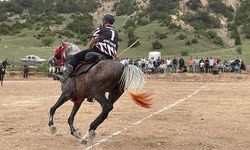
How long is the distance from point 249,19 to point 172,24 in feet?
64.9

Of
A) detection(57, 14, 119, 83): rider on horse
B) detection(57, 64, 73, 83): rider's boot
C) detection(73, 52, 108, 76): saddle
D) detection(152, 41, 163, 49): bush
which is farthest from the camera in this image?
detection(152, 41, 163, 49): bush

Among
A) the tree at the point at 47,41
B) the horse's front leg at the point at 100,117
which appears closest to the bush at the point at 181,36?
the tree at the point at 47,41

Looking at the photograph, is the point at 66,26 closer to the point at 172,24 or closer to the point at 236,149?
the point at 172,24

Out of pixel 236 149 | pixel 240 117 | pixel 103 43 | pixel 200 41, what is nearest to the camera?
pixel 236 149

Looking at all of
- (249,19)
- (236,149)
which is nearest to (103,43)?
(236,149)

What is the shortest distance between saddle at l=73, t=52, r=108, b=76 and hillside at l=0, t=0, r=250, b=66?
159 feet

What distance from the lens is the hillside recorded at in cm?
7756

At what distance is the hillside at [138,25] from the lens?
77.6 m

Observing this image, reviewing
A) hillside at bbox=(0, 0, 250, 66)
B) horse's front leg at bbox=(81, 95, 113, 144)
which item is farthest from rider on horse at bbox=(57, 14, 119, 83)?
hillside at bbox=(0, 0, 250, 66)

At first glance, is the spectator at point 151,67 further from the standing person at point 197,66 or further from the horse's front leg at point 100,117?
the horse's front leg at point 100,117

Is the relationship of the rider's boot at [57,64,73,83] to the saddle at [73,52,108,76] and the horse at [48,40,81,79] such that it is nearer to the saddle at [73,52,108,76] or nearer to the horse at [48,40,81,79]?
the saddle at [73,52,108,76]

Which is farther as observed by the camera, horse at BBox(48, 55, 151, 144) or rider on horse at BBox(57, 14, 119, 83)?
rider on horse at BBox(57, 14, 119, 83)

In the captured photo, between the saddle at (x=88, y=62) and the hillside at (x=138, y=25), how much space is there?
48605mm

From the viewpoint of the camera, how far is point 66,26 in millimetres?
104625
